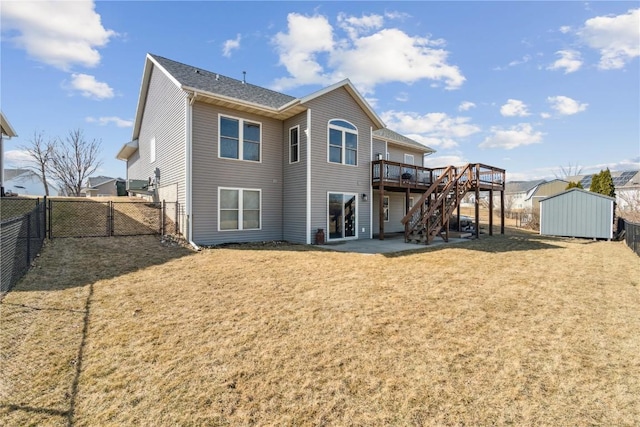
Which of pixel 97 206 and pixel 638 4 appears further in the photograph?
pixel 97 206

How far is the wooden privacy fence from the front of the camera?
34.3ft

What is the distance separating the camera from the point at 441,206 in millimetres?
13617

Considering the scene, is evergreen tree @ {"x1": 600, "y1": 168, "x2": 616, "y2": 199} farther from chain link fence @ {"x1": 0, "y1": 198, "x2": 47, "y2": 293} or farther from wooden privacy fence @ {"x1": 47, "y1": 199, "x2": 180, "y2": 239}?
chain link fence @ {"x1": 0, "y1": 198, "x2": 47, "y2": 293}

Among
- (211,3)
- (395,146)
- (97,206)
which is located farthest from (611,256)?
(97,206)

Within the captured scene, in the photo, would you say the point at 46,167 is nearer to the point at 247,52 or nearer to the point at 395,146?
the point at 247,52

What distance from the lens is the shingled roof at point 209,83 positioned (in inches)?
432

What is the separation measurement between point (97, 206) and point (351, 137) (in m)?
12.0

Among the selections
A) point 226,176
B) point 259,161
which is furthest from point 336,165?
point 226,176

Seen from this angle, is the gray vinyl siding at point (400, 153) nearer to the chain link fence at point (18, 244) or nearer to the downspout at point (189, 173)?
the downspout at point (189, 173)

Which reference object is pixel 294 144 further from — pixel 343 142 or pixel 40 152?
pixel 40 152

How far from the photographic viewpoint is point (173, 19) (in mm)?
12297

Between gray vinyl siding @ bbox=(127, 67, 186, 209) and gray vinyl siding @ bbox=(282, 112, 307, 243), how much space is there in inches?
162

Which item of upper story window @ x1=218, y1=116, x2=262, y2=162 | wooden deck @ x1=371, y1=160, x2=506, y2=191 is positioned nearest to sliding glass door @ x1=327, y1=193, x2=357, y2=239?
wooden deck @ x1=371, y1=160, x2=506, y2=191

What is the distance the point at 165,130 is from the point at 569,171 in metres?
60.5
